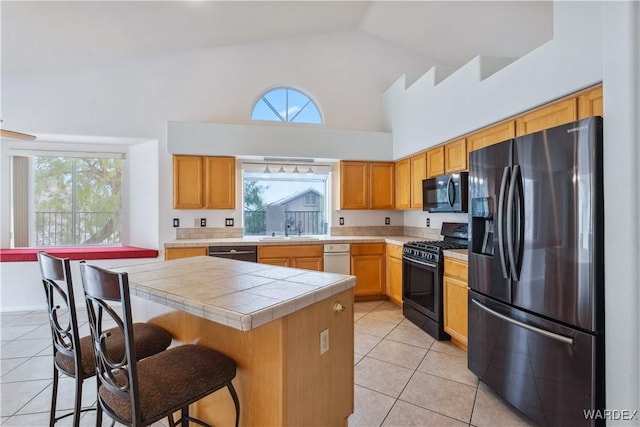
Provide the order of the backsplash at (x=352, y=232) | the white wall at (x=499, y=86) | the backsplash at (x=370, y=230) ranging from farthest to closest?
the backsplash at (x=370, y=230) → the backsplash at (x=352, y=232) → the white wall at (x=499, y=86)

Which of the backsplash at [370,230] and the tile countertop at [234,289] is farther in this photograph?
the backsplash at [370,230]

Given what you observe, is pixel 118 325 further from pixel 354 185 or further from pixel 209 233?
pixel 354 185

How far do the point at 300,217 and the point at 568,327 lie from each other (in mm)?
3702

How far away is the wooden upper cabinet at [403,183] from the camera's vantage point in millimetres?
4347

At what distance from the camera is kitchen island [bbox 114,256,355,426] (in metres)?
1.31

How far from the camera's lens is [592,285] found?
1.53 m

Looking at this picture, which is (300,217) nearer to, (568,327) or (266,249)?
(266,249)

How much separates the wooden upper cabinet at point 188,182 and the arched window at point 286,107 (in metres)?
1.13

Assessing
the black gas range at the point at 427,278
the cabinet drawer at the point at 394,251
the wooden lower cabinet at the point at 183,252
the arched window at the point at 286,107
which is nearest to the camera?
the black gas range at the point at 427,278

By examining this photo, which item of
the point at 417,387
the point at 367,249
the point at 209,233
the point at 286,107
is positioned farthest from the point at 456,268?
the point at 286,107

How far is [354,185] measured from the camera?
4.65m

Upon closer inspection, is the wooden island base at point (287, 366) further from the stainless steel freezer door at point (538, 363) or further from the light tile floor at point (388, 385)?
the stainless steel freezer door at point (538, 363)

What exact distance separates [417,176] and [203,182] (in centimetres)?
286

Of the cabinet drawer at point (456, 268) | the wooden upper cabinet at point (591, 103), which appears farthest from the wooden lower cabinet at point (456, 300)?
the wooden upper cabinet at point (591, 103)
